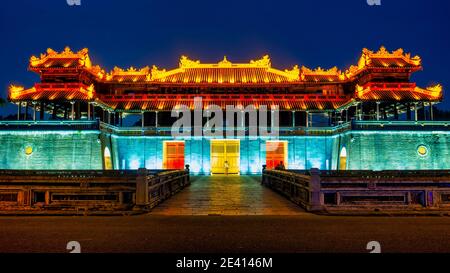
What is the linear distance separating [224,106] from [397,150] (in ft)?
50.2

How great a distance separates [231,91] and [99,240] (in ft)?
111

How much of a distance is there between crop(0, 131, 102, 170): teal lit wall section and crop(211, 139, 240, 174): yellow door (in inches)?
406

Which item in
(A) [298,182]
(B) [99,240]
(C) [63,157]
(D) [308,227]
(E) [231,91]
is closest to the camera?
(B) [99,240]

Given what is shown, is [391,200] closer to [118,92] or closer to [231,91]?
[231,91]

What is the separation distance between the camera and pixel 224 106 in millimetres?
39625

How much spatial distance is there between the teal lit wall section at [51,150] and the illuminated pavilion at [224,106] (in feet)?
0.26

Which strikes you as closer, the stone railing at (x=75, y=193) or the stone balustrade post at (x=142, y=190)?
the stone railing at (x=75, y=193)

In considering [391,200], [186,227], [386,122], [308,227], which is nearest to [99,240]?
[186,227]

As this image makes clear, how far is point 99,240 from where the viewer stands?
884cm

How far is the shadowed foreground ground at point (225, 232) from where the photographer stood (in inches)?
321

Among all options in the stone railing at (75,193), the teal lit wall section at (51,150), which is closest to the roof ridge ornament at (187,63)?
the teal lit wall section at (51,150)

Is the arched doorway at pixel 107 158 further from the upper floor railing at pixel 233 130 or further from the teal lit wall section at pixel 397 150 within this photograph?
the teal lit wall section at pixel 397 150

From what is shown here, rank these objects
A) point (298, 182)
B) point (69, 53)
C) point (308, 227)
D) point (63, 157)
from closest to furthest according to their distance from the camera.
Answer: point (308, 227)
point (298, 182)
point (63, 157)
point (69, 53)

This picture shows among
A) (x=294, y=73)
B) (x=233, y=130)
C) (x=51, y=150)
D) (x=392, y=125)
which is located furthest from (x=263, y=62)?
(x=51, y=150)
